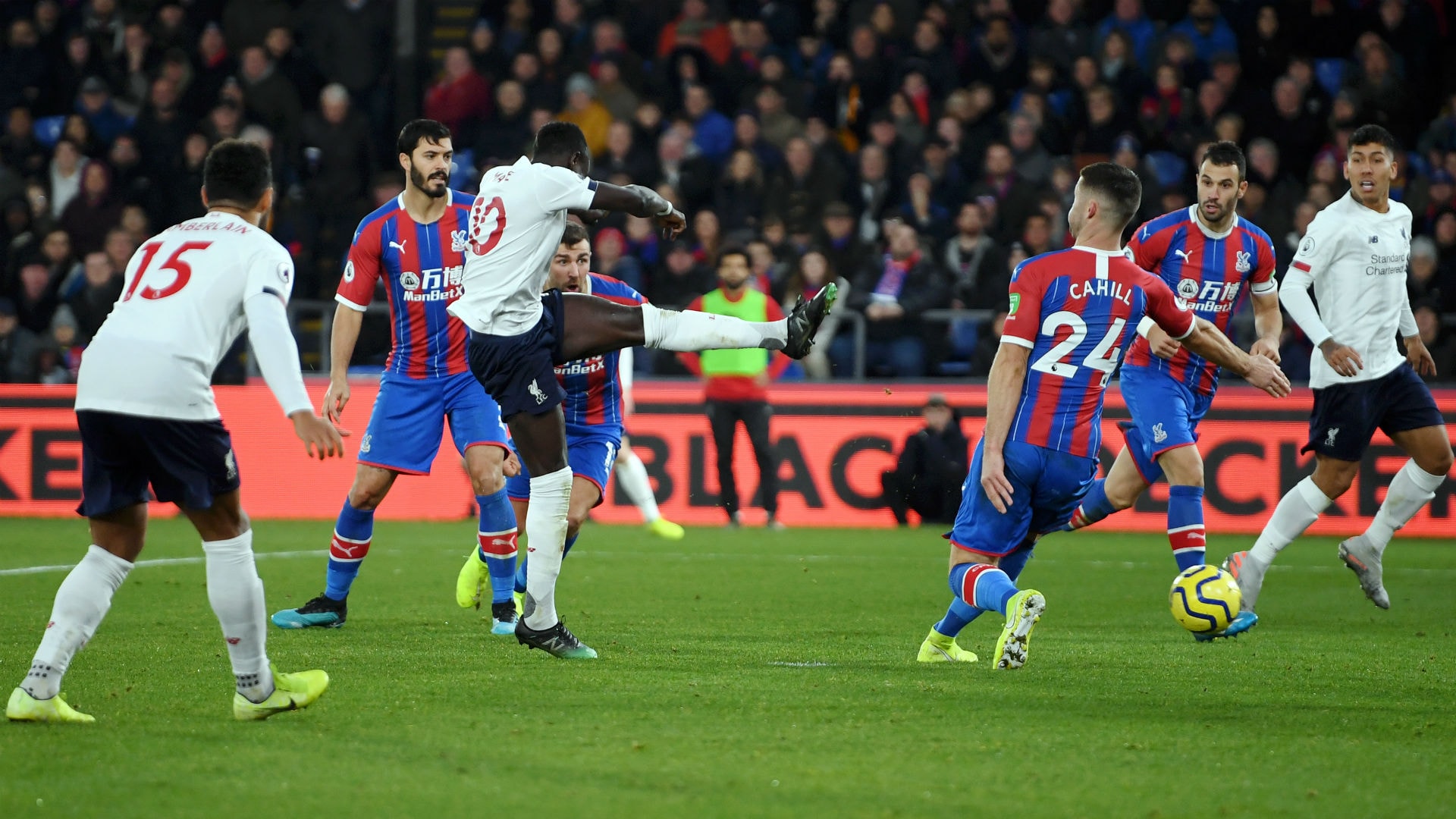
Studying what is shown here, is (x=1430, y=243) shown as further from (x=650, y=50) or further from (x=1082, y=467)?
(x=1082, y=467)

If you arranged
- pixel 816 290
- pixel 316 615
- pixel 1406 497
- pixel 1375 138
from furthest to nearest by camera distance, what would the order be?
pixel 816 290
pixel 1406 497
pixel 1375 138
pixel 316 615

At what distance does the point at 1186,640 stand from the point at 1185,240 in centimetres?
208

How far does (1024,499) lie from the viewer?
645 centimetres

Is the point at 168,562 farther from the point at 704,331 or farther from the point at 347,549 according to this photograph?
the point at 704,331

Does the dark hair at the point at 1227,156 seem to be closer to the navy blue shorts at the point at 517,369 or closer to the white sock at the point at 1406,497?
the white sock at the point at 1406,497

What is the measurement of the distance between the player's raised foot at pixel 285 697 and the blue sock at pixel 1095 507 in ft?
14.7

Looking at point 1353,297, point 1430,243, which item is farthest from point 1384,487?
point 1353,297

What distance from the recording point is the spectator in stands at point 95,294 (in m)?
16.6

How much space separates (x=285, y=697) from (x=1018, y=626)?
2.57 m

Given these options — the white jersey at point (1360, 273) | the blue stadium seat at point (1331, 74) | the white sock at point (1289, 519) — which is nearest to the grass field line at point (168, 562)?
the white sock at point (1289, 519)

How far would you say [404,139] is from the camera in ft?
26.6

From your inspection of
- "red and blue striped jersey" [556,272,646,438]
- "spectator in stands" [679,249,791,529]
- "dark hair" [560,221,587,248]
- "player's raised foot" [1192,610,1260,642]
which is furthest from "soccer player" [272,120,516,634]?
"spectator in stands" [679,249,791,529]

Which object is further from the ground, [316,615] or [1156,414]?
[1156,414]

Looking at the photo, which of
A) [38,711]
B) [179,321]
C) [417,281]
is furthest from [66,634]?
[417,281]
